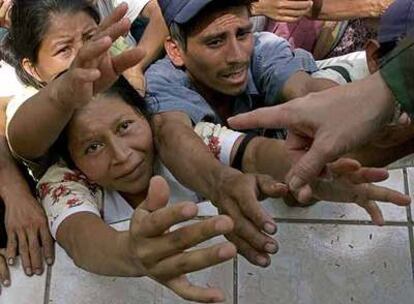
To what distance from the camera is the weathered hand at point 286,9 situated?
2023 millimetres

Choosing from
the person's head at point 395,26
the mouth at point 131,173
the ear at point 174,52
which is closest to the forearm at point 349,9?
the ear at point 174,52

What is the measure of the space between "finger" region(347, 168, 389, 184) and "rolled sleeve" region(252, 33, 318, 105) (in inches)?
24.7

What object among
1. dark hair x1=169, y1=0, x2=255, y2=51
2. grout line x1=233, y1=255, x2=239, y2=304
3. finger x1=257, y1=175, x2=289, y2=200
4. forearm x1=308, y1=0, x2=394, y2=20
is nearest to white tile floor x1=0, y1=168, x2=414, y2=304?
grout line x1=233, y1=255, x2=239, y2=304

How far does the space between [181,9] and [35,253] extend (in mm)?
707

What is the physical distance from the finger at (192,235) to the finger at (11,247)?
61cm

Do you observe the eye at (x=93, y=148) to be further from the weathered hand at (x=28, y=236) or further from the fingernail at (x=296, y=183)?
the fingernail at (x=296, y=183)

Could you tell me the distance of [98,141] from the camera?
4.86ft

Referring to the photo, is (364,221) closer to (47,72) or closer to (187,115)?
(187,115)

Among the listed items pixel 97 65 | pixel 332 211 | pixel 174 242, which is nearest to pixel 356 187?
pixel 332 211

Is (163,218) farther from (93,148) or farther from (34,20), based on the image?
(34,20)

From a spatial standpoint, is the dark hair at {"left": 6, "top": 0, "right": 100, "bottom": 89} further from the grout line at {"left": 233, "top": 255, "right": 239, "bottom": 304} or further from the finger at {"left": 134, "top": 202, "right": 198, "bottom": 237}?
the finger at {"left": 134, "top": 202, "right": 198, "bottom": 237}

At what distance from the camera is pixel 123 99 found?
154 centimetres

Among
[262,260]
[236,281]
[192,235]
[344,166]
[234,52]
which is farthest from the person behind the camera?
[234,52]

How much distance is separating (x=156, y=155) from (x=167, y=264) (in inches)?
23.8
